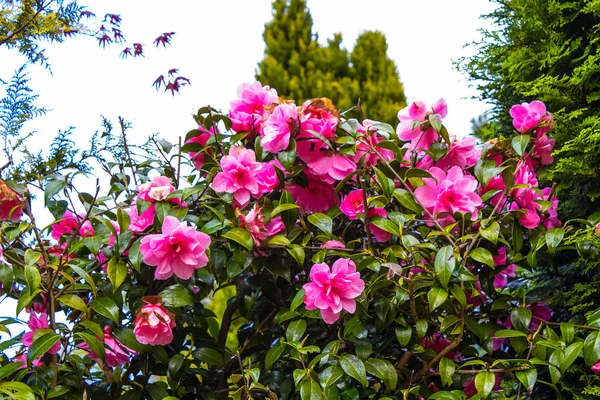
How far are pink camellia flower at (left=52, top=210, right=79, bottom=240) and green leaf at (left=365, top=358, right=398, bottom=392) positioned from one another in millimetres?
843

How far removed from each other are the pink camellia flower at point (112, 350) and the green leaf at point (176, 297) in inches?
6.1

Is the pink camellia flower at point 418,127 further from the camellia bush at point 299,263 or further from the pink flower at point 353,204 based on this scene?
the pink flower at point 353,204

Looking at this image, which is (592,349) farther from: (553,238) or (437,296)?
(437,296)

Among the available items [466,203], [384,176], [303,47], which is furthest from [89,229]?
[303,47]

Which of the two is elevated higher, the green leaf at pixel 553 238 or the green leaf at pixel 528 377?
the green leaf at pixel 553 238

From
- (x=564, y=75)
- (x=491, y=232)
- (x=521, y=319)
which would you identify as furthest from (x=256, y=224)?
(x=564, y=75)

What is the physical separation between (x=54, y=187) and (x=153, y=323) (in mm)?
438

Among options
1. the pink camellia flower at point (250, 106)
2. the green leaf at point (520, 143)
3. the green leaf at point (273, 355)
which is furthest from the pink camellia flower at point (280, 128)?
the green leaf at point (520, 143)

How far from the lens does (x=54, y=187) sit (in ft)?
5.30

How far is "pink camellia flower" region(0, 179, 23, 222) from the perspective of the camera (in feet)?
5.25

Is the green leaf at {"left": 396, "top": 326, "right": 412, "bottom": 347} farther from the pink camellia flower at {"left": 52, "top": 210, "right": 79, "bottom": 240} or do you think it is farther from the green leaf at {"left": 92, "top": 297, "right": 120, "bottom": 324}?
the pink camellia flower at {"left": 52, "top": 210, "right": 79, "bottom": 240}

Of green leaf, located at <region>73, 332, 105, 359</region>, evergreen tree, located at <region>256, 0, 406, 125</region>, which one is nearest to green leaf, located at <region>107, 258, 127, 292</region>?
green leaf, located at <region>73, 332, 105, 359</region>

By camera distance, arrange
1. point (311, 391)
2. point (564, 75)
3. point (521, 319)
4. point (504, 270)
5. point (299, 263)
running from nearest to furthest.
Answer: point (311, 391), point (299, 263), point (521, 319), point (504, 270), point (564, 75)

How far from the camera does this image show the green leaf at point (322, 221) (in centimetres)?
154
